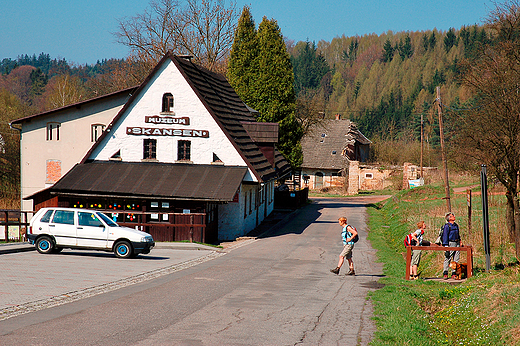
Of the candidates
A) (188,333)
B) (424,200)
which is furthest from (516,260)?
(424,200)

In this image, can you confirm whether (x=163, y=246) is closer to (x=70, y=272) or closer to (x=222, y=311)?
(x=70, y=272)

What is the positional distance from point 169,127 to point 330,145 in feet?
161

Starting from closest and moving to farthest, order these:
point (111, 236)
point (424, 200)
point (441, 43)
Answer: point (111, 236)
point (424, 200)
point (441, 43)

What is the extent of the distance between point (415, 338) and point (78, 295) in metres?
7.69

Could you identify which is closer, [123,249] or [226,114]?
[123,249]

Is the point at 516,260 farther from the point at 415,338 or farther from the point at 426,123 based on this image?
the point at 426,123

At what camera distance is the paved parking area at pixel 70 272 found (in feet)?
37.1

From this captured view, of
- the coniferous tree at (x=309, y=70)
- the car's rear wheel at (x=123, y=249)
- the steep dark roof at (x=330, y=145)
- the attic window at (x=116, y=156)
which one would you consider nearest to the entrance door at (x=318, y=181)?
the steep dark roof at (x=330, y=145)

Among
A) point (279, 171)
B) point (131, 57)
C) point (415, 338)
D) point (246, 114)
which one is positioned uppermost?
point (131, 57)

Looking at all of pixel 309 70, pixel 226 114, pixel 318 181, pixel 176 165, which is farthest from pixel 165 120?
pixel 309 70

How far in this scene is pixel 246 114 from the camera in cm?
3509

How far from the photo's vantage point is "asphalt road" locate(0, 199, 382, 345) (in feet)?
27.6

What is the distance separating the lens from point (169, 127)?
89.0ft

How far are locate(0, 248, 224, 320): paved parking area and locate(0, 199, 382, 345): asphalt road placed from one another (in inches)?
24.3
